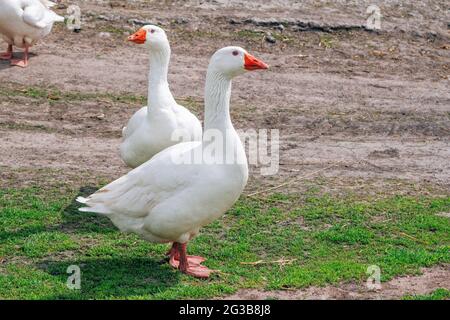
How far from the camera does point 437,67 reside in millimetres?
15609

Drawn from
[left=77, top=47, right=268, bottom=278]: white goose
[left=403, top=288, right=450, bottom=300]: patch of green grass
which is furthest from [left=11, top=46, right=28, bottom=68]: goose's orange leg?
[left=403, top=288, right=450, bottom=300]: patch of green grass

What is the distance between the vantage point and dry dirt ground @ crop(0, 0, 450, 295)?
11.5m

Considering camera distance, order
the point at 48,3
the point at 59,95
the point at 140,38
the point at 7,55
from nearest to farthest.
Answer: the point at 140,38 < the point at 59,95 < the point at 7,55 < the point at 48,3

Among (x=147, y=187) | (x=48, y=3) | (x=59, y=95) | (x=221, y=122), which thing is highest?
(x=48, y=3)

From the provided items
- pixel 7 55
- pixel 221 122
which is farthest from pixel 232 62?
pixel 7 55

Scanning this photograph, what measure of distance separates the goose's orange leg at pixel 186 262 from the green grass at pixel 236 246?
92 millimetres

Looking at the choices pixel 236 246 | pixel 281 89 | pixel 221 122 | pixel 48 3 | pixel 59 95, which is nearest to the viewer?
pixel 221 122

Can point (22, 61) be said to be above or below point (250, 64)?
below

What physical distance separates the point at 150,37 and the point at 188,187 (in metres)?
2.58

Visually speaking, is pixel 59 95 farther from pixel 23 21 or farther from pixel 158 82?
pixel 158 82

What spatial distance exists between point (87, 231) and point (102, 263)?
0.87m

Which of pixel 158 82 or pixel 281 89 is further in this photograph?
pixel 281 89

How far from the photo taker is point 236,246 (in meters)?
9.14
